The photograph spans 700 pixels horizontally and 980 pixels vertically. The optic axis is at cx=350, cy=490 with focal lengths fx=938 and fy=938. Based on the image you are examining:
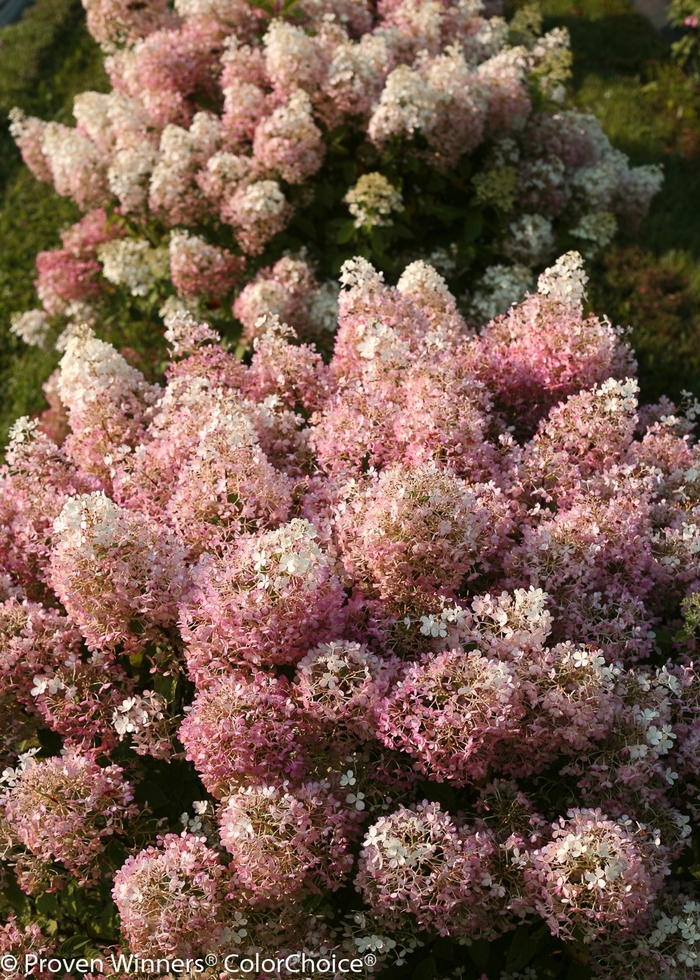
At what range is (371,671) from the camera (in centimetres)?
268

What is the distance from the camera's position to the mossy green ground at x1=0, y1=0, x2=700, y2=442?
6.38 meters

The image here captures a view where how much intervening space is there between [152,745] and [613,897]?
1350 mm

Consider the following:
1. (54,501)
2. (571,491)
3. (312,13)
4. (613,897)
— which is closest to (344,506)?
(571,491)

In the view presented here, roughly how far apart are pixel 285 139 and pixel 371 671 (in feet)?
11.9

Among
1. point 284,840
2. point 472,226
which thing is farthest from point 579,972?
point 472,226

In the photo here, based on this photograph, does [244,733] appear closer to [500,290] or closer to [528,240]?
[500,290]

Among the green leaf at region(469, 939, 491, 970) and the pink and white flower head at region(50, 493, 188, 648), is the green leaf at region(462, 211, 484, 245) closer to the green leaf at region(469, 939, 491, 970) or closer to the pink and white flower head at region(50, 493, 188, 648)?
the pink and white flower head at region(50, 493, 188, 648)

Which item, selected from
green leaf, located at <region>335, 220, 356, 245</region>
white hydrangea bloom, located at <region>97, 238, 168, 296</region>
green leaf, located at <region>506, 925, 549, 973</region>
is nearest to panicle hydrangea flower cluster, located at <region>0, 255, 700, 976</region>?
green leaf, located at <region>506, 925, 549, 973</region>

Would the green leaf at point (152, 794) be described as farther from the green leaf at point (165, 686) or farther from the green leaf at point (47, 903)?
the green leaf at point (47, 903)

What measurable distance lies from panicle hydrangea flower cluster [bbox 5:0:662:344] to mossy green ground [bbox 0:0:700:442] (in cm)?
42

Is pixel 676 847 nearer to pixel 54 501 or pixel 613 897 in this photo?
pixel 613 897

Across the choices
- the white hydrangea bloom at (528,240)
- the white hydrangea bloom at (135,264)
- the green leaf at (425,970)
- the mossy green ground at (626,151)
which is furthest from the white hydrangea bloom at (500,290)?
the green leaf at (425,970)

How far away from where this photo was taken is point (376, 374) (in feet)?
11.3

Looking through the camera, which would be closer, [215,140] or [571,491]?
[571,491]
